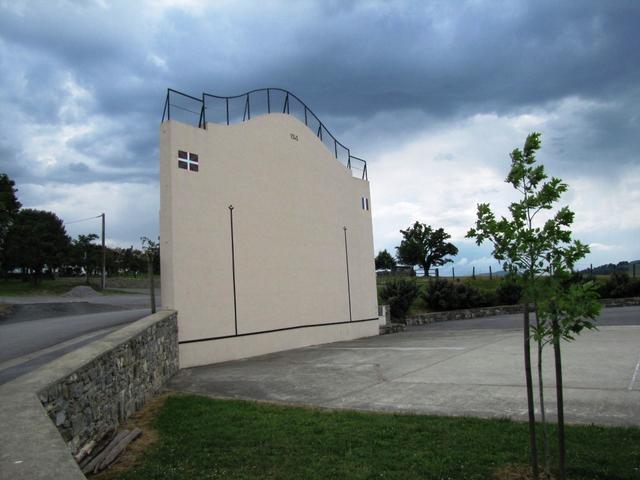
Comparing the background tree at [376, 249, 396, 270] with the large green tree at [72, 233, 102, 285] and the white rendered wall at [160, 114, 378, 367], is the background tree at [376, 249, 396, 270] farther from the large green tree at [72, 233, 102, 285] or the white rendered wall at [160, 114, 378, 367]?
the white rendered wall at [160, 114, 378, 367]

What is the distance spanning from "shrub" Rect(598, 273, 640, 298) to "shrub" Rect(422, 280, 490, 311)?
772cm

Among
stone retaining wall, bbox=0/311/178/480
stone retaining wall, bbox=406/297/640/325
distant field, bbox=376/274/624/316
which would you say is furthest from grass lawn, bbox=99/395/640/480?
distant field, bbox=376/274/624/316

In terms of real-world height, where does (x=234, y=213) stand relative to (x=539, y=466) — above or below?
above

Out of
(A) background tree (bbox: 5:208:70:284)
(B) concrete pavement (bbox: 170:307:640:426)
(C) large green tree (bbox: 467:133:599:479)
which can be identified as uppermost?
(A) background tree (bbox: 5:208:70:284)

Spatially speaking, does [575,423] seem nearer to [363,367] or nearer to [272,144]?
[363,367]

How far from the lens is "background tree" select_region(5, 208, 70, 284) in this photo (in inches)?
1799

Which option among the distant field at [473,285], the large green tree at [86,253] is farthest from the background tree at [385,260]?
the large green tree at [86,253]

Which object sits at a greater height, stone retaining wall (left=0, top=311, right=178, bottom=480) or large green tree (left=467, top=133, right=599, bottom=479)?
large green tree (left=467, top=133, right=599, bottom=479)

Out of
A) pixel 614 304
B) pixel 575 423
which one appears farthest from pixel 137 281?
pixel 575 423

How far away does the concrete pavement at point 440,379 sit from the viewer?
7.07 metres

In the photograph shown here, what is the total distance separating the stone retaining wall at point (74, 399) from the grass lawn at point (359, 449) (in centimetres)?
69

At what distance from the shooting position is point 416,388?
856 cm

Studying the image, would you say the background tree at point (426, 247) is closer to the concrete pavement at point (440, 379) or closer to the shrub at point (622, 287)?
the shrub at point (622, 287)

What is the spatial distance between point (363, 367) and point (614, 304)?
23634mm
